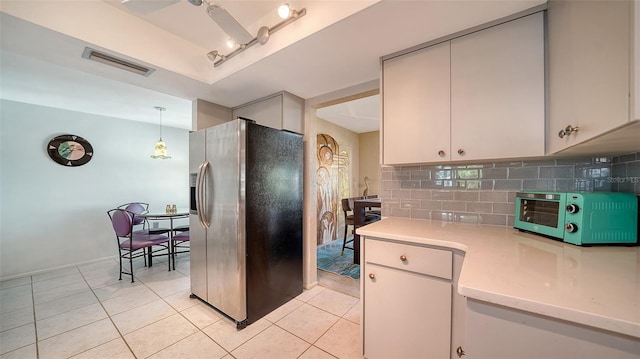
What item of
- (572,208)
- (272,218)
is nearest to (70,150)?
(272,218)

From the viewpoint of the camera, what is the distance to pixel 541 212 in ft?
3.96

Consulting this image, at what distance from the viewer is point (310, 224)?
8.48 feet

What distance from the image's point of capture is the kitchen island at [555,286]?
508mm

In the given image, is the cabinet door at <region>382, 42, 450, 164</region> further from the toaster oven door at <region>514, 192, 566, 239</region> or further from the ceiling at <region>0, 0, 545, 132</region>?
the toaster oven door at <region>514, 192, 566, 239</region>

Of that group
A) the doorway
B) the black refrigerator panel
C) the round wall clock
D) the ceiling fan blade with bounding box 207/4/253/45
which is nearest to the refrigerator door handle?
the black refrigerator panel

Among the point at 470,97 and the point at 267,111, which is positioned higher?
the point at 267,111

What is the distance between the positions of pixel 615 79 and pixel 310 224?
2325 mm

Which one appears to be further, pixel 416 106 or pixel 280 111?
pixel 280 111

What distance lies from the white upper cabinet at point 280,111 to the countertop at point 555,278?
6.01 ft

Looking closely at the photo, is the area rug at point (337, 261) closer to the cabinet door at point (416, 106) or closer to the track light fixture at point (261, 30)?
the cabinet door at point (416, 106)

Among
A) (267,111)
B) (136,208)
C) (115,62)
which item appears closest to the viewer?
(115,62)

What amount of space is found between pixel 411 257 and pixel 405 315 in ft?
1.14

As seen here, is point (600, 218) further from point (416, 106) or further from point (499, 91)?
point (416, 106)

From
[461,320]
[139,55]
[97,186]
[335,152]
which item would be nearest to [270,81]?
[139,55]
